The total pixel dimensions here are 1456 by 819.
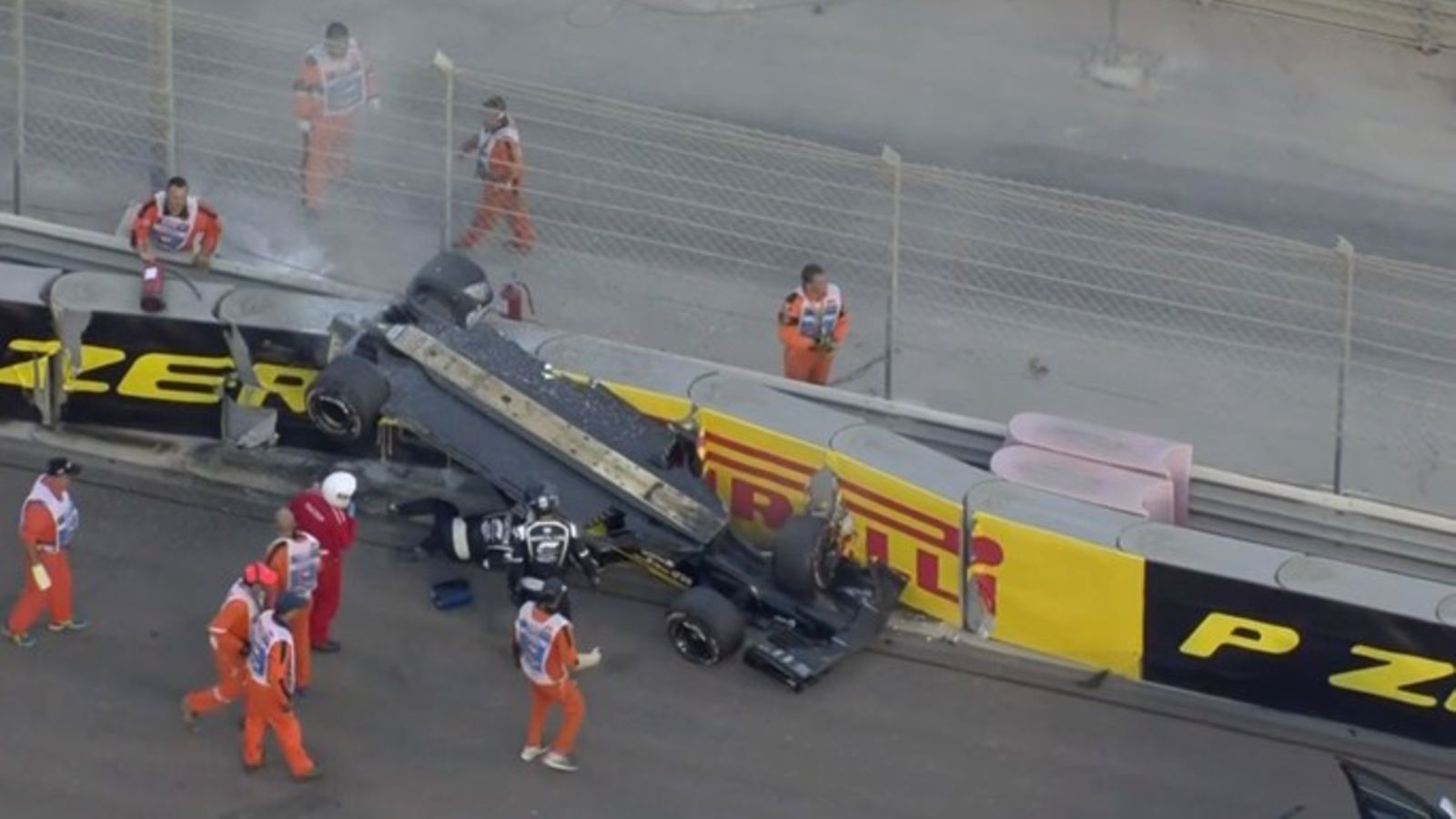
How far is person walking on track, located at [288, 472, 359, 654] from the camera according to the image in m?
17.0

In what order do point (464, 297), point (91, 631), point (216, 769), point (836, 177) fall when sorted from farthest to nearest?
point (836, 177) < point (464, 297) < point (91, 631) < point (216, 769)

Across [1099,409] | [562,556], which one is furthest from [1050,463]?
[562,556]

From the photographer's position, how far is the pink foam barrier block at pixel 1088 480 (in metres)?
17.8

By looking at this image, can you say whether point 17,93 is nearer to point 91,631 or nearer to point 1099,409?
point 91,631

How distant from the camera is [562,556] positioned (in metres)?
17.1

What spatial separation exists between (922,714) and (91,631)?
186 inches

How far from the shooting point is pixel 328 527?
17.0m

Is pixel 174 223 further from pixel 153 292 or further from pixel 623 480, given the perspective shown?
pixel 623 480

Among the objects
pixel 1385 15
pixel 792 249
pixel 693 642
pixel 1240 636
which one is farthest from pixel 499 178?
pixel 1385 15

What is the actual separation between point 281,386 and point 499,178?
2087 mm

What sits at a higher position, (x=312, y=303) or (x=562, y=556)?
(x=312, y=303)

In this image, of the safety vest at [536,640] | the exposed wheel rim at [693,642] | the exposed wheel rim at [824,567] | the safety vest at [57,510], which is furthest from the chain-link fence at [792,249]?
the safety vest at [536,640]

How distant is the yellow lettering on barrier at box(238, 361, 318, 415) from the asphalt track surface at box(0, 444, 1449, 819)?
1.26 m

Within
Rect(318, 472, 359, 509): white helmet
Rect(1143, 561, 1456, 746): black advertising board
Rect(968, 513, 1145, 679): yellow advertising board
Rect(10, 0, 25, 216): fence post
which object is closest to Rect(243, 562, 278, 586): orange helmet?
Rect(318, 472, 359, 509): white helmet
